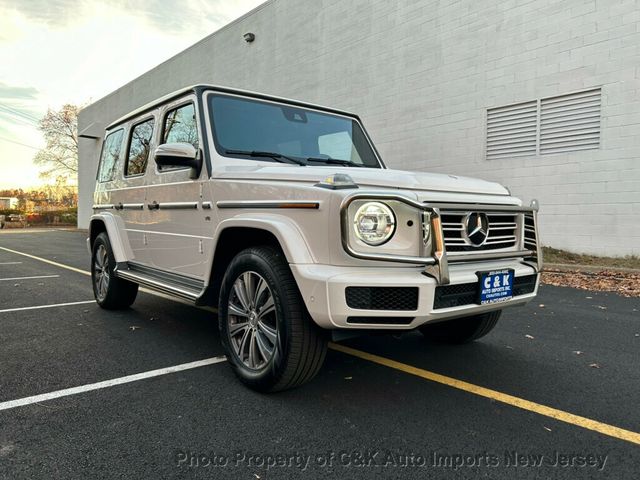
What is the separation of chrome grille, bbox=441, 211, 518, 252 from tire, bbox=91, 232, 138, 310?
3703 mm

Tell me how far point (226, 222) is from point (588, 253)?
8324 millimetres

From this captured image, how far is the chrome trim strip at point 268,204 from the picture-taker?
263cm

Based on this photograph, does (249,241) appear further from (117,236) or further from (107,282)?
(107,282)

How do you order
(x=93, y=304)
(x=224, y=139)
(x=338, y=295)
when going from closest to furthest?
1. (x=338, y=295)
2. (x=224, y=139)
3. (x=93, y=304)

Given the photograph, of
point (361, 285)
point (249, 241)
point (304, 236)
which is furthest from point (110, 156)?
point (361, 285)

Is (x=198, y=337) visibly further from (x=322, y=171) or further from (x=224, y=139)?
(x=322, y=171)

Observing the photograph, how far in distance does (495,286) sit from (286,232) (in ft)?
4.32

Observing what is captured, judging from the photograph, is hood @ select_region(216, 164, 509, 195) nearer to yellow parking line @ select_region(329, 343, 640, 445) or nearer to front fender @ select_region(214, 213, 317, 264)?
front fender @ select_region(214, 213, 317, 264)

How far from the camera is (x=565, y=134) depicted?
927 centimetres

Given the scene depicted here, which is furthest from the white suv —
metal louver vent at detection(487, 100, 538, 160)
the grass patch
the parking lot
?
metal louver vent at detection(487, 100, 538, 160)

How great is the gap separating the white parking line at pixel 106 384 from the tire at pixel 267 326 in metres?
0.47

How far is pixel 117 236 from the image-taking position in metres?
5.00

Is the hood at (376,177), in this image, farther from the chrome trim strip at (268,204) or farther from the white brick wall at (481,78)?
the white brick wall at (481,78)

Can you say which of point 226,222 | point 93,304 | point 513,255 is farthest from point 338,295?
point 93,304
